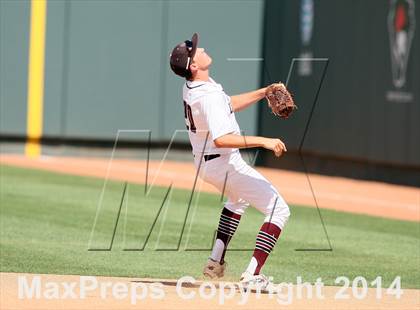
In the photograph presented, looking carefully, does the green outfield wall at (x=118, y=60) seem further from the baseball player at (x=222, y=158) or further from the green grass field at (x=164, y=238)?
the baseball player at (x=222, y=158)

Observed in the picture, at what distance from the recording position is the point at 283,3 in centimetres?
2348

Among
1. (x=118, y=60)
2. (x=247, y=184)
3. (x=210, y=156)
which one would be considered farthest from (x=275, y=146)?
(x=118, y=60)

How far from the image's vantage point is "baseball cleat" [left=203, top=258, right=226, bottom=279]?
880 cm

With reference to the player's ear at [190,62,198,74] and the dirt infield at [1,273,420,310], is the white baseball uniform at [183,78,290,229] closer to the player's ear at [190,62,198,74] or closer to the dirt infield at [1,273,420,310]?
the player's ear at [190,62,198,74]

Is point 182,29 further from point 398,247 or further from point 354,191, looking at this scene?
point 398,247

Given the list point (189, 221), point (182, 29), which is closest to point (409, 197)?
point (189, 221)

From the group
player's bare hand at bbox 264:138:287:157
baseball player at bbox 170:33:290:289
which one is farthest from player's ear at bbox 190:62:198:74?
player's bare hand at bbox 264:138:287:157

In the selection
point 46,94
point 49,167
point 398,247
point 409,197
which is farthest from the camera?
point 46,94

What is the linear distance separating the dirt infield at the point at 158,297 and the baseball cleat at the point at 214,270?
0.24ft

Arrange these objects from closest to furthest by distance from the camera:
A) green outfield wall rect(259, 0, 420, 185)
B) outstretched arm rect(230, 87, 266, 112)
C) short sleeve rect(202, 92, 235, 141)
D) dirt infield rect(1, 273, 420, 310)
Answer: dirt infield rect(1, 273, 420, 310), short sleeve rect(202, 92, 235, 141), outstretched arm rect(230, 87, 266, 112), green outfield wall rect(259, 0, 420, 185)

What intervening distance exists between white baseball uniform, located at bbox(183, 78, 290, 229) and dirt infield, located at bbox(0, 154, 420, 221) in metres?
7.12

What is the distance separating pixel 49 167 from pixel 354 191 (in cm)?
585

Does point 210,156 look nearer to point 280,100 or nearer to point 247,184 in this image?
point 247,184

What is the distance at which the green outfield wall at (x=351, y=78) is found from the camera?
19656 mm
